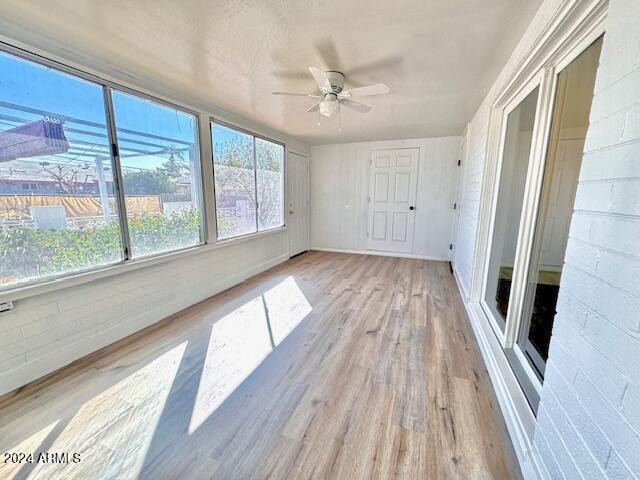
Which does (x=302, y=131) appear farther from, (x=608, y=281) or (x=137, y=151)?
(x=608, y=281)

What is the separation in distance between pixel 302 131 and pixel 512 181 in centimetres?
311

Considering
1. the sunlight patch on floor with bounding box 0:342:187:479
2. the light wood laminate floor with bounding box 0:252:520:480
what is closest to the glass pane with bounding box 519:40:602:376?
the light wood laminate floor with bounding box 0:252:520:480

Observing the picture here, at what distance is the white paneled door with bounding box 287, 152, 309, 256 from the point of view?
16.0 feet

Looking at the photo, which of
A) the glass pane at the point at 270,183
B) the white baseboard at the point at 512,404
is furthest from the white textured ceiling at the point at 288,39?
the white baseboard at the point at 512,404

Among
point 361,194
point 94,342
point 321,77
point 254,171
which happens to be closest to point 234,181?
point 254,171

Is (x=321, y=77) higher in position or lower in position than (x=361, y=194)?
higher

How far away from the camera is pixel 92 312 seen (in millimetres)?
2057

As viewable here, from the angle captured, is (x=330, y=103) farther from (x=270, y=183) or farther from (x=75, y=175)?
(x=270, y=183)

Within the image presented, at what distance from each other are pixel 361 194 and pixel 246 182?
8.17 feet

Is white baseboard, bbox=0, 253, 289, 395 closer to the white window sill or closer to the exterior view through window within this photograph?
the white window sill

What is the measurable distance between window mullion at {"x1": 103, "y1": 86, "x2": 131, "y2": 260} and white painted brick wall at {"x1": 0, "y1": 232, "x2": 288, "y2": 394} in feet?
0.98

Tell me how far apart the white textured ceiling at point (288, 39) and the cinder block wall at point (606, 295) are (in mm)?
→ 992

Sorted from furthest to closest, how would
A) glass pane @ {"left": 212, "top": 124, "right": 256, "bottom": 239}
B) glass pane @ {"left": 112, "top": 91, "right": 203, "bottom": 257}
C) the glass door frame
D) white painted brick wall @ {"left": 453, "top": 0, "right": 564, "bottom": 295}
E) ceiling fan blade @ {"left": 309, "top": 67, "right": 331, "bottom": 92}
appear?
1. glass pane @ {"left": 212, "top": 124, "right": 256, "bottom": 239}
2. glass pane @ {"left": 112, "top": 91, "right": 203, "bottom": 257}
3. ceiling fan blade @ {"left": 309, "top": 67, "right": 331, "bottom": 92}
4. white painted brick wall @ {"left": 453, "top": 0, "right": 564, "bottom": 295}
5. the glass door frame

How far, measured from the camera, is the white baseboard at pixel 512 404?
1.12 metres
